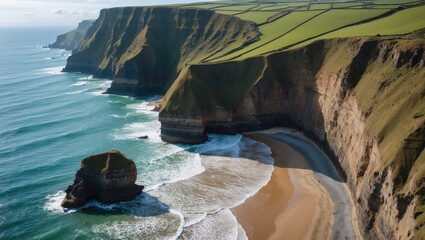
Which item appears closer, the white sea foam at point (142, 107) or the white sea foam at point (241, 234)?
the white sea foam at point (241, 234)

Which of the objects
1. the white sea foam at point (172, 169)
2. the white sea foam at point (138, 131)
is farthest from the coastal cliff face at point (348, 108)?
the white sea foam at point (172, 169)

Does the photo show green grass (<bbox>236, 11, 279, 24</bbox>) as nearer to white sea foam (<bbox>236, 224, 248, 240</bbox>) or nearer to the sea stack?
the sea stack

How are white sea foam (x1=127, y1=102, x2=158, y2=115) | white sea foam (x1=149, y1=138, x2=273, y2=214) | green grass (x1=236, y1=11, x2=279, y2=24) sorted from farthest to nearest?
green grass (x1=236, y1=11, x2=279, y2=24) < white sea foam (x1=127, y1=102, x2=158, y2=115) < white sea foam (x1=149, y1=138, x2=273, y2=214)

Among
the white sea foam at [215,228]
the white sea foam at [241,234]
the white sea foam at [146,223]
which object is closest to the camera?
the white sea foam at [241,234]

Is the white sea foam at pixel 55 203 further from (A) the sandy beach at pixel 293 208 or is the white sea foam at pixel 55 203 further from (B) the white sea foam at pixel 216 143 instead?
(B) the white sea foam at pixel 216 143

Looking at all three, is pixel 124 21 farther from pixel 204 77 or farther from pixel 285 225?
pixel 285 225

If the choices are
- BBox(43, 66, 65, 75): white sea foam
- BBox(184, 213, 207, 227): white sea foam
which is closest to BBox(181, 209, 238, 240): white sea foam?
BBox(184, 213, 207, 227): white sea foam
